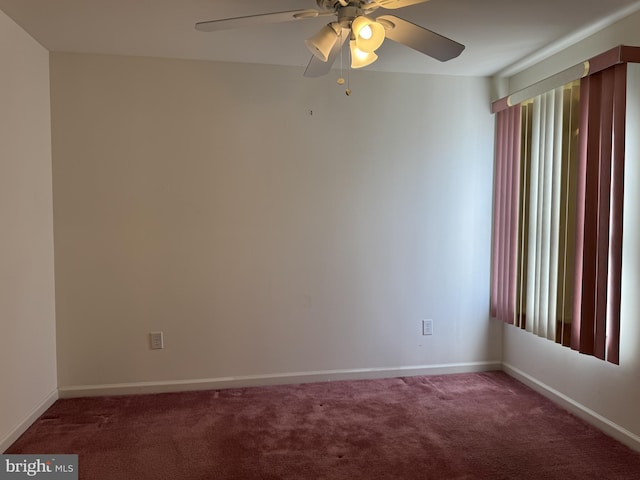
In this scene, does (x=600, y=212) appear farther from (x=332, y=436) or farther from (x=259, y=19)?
(x=259, y=19)

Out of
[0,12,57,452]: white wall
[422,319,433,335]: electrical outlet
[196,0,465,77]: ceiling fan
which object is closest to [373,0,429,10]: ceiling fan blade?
[196,0,465,77]: ceiling fan

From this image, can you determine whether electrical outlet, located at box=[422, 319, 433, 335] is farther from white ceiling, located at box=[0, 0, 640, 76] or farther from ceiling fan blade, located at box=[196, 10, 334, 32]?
ceiling fan blade, located at box=[196, 10, 334, 32]

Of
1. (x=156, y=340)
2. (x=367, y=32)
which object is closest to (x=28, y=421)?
(x=156, y=340)

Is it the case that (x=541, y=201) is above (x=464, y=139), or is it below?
below

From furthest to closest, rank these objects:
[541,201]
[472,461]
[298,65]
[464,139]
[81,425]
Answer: [464,139] → [298,65] → [541,201] → [81,425] → [472,461]

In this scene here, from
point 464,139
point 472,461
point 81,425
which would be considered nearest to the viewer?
point 472,461

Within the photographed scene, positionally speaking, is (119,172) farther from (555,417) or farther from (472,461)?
(555,417)

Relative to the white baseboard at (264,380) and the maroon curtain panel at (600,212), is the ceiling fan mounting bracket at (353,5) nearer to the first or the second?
the maroon curtain panel at (600,212)

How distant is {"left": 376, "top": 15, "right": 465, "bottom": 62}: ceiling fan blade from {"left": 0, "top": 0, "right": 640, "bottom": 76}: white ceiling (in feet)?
1.81

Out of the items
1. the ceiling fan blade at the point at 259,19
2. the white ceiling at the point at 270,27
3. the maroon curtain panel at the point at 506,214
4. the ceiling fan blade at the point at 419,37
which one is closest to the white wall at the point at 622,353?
the white ceiling at the point at 270,27

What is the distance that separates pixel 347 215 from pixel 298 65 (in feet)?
3.71

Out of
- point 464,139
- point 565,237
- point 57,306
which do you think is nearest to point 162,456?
point 57,306

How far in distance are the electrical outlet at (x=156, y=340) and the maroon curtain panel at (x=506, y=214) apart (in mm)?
2497

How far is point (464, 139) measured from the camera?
3617 mm
